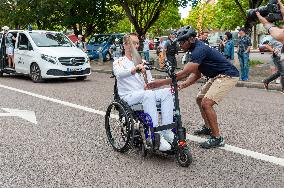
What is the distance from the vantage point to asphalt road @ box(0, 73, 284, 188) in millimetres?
4590

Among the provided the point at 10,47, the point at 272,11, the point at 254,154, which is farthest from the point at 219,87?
the point at 10,47

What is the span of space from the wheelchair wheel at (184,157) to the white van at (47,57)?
1036cm

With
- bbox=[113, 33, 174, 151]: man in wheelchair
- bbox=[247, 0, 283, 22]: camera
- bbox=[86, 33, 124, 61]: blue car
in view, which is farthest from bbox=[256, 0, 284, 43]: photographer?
bbox=[86, 33, 124, 61]: blue car

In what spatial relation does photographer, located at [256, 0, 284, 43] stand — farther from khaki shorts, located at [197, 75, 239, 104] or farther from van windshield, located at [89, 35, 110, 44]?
van windshield, located at [89, 35, 110, 44]

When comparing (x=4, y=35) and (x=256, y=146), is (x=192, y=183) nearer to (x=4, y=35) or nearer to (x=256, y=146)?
(x=256, y=146)

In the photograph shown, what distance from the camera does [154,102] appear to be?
5.15 m

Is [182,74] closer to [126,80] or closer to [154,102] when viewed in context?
[154,102]

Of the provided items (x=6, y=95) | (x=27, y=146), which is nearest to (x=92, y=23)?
(x=6, y=95)

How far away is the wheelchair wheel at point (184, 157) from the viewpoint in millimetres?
4923

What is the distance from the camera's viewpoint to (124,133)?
5.64 metres

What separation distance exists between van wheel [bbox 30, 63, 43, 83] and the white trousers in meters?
10.3

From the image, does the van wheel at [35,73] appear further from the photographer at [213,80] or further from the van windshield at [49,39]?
the photographer at [213,80]

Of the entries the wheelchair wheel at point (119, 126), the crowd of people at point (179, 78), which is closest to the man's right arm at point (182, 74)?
the crowd of people at point (179, 78)

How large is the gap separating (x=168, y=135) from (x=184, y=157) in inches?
14.0
